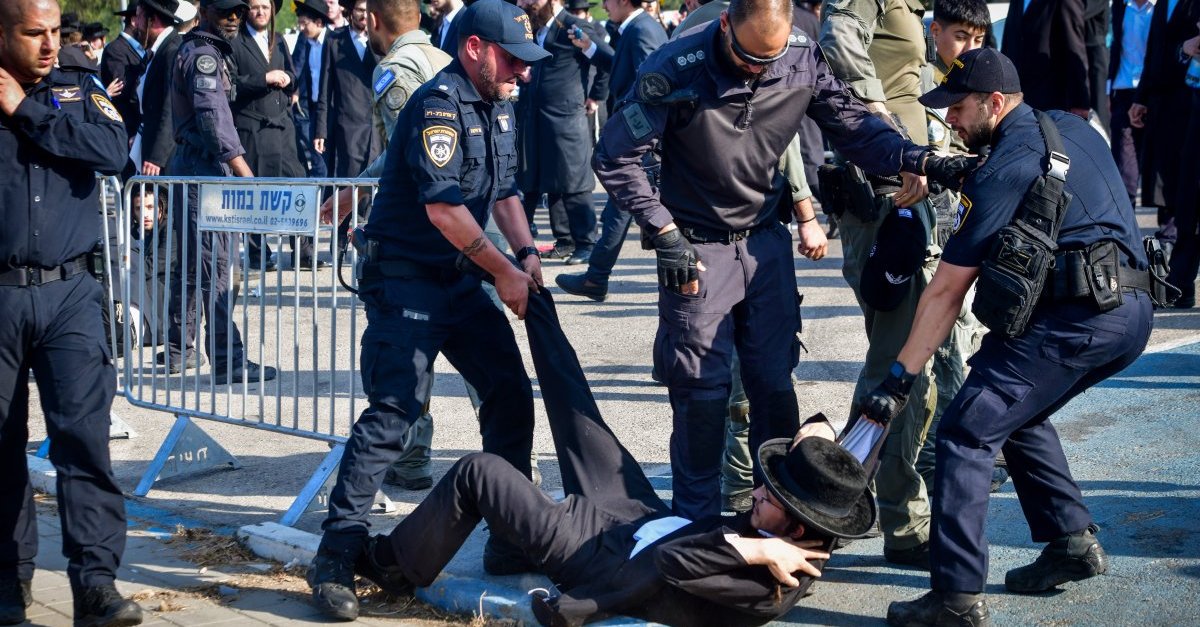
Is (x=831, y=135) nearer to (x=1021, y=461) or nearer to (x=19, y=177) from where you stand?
(x=1021, y=461)

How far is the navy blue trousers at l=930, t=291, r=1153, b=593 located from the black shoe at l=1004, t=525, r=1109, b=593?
0.41m

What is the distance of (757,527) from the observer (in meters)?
3.90

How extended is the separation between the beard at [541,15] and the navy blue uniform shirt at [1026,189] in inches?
287

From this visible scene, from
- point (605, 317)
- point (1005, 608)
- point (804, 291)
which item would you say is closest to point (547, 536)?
point (1005, 608)

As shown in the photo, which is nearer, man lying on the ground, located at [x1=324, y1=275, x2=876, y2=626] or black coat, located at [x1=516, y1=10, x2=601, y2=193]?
man lying on the ground, located at [x1=324, y1=275, x2=876, y2=626]

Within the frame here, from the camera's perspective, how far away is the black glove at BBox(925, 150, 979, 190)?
4.54 m

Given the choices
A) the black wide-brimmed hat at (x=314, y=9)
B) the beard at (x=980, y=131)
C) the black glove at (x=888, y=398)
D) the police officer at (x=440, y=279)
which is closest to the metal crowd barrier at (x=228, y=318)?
the police officer at (x=440, y=279)

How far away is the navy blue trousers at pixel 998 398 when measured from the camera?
4203 mm

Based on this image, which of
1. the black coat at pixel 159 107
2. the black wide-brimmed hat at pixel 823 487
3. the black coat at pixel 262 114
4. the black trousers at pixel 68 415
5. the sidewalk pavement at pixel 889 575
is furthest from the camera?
the black coat at pixel 262 114

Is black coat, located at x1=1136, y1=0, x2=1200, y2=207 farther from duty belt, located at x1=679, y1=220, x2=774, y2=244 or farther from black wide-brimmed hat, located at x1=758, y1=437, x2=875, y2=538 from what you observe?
black wide-brimmed hat, located at x1=758, y1=437, x2=875, y2=538

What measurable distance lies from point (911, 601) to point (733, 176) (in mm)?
1569

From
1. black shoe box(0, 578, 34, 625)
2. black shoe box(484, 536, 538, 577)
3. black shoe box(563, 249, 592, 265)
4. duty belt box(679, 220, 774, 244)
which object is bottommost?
black shoe box(0, 578, 34, 625)

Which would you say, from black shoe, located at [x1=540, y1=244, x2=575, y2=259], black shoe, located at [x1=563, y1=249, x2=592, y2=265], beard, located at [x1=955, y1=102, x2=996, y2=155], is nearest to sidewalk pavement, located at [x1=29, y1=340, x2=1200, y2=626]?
beard, located at [x1=955, y1=102, x2=996, y2=155]

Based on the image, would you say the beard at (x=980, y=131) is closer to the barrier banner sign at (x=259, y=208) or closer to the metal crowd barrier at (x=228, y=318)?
the metal crowd barrier at (x=228, y=318)
